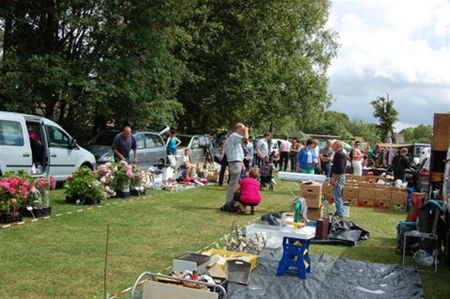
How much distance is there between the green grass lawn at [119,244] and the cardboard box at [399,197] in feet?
6.06

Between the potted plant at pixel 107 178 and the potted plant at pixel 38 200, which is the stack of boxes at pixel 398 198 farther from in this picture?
the potted plant at pixel 38 200

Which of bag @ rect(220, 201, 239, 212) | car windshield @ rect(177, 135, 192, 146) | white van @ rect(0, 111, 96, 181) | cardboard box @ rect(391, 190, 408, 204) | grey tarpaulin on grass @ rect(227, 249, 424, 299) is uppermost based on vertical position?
car windshield @ rect(177, 135, 192, 146)

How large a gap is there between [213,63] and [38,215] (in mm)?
17989

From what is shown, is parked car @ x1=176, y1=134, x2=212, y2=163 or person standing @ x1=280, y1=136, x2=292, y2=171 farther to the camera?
person standing @ x1=280, y1=136, x2=292, y2=171

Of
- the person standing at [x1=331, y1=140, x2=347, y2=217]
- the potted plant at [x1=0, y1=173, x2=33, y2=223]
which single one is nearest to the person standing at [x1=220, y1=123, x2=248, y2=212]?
the person standing at [x1=331, y1=140, x2=347, y2=217]

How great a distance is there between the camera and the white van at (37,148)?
1177cm

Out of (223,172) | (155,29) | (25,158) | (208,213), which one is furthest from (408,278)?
(155,29)

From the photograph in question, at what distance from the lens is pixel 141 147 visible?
17906 millimetres

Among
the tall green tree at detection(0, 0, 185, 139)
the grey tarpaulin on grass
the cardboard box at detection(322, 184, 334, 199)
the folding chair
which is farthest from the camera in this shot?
the tall green tree at detection(0, 0, 185, 139)

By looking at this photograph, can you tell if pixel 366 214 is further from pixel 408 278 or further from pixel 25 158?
pixel 25 158

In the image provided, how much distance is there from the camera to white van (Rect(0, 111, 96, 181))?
11773 millimetres

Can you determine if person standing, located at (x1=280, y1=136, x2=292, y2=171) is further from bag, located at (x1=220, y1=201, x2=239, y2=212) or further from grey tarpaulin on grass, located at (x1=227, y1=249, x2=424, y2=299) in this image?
grey tarpaulin on grass, located at (x1=227, y1=249, x2=424, y2=299)

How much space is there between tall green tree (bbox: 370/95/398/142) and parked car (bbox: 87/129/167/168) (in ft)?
184

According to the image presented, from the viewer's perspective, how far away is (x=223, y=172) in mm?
17234
